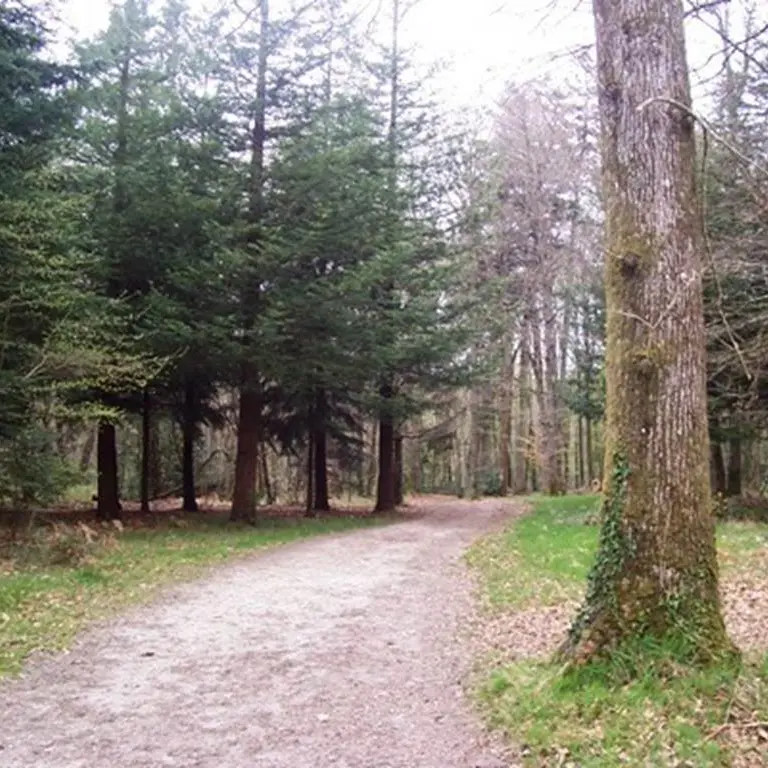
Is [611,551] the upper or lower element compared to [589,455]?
lower

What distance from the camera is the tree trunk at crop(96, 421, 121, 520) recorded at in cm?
1734

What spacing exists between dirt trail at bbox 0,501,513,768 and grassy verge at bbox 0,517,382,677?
385 millimetres

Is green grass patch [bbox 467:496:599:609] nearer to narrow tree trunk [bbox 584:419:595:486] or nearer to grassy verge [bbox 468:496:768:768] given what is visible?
grassy verge [bbox 468:496:768:768]

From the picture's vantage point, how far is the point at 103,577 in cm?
995

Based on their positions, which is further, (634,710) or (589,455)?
(589,455)

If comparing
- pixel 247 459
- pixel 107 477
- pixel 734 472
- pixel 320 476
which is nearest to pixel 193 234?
pixel 247 459

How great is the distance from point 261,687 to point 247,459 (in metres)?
11.6


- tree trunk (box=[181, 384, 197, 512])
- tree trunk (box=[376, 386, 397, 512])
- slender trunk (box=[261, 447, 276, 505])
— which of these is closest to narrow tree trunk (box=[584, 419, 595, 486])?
slender trunk (box=[261, 447, 276, 505])

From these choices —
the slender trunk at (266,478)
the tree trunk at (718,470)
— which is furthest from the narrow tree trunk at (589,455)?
the slender trunk at (266,478)

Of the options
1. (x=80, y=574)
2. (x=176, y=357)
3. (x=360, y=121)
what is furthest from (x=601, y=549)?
(x=360, y=121)

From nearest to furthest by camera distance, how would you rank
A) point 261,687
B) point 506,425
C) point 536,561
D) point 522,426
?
point 261,687, point 536,561, point 506,425, point 522,426

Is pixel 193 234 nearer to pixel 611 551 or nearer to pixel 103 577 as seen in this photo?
pixel 103 577

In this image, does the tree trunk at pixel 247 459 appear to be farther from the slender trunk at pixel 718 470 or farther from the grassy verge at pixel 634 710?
the slender trunk at pixel 718 470

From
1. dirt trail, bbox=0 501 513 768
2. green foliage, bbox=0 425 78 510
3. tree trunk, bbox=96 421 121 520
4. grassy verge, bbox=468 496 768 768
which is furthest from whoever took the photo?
tree trunk, bbox=96 421 121 520
